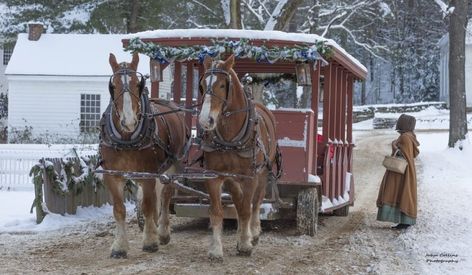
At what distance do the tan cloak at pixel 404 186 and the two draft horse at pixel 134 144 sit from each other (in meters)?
3.57

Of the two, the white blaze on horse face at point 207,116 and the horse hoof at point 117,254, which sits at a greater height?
the white blaze on horse face at point 207,116

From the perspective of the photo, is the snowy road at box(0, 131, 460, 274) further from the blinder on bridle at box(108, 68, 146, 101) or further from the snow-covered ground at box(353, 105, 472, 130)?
the snow-covered ground at box(353, 105, 472, 130)

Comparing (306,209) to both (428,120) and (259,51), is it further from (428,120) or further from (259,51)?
(428,120)

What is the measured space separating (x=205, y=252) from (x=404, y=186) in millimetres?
3693

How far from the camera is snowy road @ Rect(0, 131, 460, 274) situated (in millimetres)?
7668

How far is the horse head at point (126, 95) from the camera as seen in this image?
7609 millimetres

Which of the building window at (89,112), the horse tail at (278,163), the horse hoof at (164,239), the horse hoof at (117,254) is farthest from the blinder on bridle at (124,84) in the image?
the building window at (89,112)

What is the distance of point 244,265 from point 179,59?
3214 mm

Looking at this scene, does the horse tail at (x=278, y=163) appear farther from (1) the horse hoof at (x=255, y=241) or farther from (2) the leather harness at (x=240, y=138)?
(2) the leather harness at (x=240, y=138)

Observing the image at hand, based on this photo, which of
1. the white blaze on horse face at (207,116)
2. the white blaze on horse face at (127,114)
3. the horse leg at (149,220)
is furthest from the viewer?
the horse leg at (149,220)

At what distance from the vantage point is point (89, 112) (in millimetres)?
29984

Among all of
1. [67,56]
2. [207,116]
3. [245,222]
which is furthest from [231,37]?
[67,56]

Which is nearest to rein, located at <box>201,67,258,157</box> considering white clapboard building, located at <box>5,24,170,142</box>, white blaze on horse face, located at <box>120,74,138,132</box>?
white blaze on horse face, located at <box>120,74,138,132</box>

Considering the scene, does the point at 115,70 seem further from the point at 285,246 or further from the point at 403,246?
the point at 403,246
